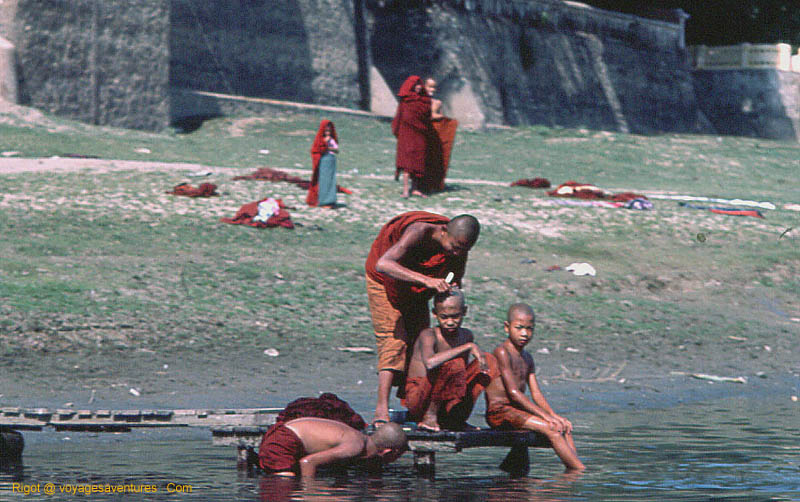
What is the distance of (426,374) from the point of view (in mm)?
6449

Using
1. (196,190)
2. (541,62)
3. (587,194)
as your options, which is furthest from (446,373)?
(541,62)

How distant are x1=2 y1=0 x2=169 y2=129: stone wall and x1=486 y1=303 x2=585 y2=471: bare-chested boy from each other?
16290 mm

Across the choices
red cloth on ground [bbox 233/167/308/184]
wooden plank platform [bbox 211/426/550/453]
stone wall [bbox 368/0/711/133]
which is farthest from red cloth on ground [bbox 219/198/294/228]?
A: stone wall [bbox 368/0/711/133]

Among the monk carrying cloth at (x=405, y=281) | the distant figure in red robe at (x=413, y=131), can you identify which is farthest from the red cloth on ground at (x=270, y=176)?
the monk carrying cloth at (x=405, y=281)

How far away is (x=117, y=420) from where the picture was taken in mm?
6555

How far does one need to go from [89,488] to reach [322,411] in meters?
1.21

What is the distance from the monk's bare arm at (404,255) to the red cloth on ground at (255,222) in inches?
261

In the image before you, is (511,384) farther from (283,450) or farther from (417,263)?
(283,450)

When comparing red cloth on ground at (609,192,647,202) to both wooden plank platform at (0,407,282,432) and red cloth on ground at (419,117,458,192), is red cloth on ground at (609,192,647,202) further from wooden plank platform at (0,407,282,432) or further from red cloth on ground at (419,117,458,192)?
wooden plank platform at (0,407,282,432)

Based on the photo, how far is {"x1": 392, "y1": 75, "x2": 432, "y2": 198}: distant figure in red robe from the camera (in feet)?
51.1

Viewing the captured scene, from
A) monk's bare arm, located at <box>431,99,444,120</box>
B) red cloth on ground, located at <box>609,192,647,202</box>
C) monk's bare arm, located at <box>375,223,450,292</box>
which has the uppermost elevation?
monk's bare arm, located at <box>375,223,450,292</box>

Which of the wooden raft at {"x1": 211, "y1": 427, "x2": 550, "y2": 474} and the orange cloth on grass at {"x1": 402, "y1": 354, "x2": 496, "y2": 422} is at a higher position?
the orange cloth on grass at {"x1": 402, "y1": 354, "x2": 496, "y2": 422}

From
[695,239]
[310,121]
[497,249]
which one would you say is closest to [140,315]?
[497,249]

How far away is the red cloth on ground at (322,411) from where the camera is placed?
6246 mm
